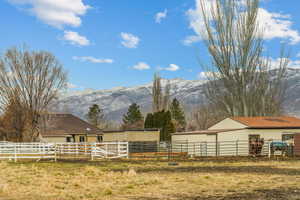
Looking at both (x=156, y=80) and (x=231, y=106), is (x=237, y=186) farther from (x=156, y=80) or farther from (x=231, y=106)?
(x=156, y=80)

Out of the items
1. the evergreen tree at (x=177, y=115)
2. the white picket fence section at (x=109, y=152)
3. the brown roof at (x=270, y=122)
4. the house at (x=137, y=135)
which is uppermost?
the evergreen tree at (x=177, y=115)

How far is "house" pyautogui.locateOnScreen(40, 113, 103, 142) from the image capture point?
171ft

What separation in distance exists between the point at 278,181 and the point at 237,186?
90.1 inches

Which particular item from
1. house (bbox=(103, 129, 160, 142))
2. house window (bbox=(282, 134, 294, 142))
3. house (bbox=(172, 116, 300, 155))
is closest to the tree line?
house (bbox=(103, 129, 160, 142))

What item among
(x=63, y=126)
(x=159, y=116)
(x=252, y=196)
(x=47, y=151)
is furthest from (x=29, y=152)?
(x=159, y=116)

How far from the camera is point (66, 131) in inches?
2260

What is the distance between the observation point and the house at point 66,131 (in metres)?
52.0

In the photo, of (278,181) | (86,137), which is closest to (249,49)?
(86,137)

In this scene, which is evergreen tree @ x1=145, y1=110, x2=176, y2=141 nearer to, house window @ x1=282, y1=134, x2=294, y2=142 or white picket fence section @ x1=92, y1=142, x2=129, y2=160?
white picket fence section @ x1=92, y1=142, x2=129, y2=160

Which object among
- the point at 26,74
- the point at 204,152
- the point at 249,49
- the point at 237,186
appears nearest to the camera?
the point at 237,186

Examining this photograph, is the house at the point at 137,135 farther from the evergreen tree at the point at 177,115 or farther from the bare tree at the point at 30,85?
the evergreen tree at the point at 177,115

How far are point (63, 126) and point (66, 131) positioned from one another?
1.99m

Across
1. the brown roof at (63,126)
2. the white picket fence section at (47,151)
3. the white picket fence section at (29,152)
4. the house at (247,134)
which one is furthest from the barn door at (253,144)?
the brown roof at (63,126)

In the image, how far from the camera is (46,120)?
161ft
